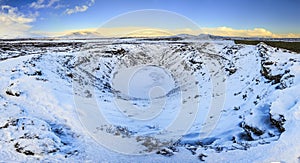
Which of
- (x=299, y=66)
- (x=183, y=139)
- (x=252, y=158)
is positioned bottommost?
(x=183, y=139)

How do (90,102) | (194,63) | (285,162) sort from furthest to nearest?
(194,63) → (90,102) → (285,162)

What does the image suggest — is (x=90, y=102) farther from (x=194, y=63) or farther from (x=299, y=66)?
(x=194, y=63)

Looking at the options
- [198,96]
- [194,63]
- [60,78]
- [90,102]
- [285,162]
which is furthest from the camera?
[194,63]

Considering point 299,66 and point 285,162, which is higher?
point 299,66

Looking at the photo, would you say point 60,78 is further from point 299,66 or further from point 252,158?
point 299,66

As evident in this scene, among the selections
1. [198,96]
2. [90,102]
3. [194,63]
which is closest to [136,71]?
[194,63]

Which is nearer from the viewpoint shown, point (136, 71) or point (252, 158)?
point (252, 158)
